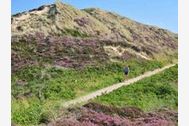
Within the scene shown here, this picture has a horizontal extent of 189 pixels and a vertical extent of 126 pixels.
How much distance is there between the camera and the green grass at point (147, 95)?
98.4 feet

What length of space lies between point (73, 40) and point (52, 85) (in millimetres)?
21793

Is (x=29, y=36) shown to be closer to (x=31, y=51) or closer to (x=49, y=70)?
(x=31, y=51)

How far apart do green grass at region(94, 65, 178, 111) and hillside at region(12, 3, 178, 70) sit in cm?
956

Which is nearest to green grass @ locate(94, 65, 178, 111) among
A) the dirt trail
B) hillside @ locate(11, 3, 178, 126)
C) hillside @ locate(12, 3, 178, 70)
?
hillside @ locate(11, 3, 178, 126)

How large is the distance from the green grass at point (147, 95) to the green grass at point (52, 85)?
2.50m

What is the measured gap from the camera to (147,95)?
3456cm

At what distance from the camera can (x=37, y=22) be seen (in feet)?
195

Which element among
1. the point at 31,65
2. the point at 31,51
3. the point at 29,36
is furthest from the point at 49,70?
the point at 29,36

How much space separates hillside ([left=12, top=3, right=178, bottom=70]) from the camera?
49594 mm
